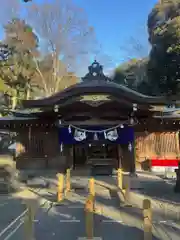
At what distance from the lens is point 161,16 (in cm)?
2828

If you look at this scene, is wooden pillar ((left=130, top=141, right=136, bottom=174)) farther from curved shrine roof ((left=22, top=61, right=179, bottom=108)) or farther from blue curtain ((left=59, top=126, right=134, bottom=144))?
curved shrine roof ((left=22, top=61, right=179, bottom=108))

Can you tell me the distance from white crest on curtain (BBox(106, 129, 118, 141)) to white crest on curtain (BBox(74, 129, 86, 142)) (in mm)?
1258

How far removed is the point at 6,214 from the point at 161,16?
1016 inches

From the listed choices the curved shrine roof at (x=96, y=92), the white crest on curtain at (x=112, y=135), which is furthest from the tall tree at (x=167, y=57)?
the white crest on curtain at (x=112, y=135)

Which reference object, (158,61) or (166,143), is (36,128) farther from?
(158,61)

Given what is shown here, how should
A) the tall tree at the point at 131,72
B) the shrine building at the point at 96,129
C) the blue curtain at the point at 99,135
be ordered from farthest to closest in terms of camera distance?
the tall tree at the point at 131,72
the blue curtain at the point at 99,135
the shrine building at the point at 96,129

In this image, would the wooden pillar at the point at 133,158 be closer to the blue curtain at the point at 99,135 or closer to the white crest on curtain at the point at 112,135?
the blue curtain at the point at 99,135

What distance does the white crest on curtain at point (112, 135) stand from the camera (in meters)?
14.9

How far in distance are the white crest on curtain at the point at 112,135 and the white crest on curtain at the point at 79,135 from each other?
1258mm

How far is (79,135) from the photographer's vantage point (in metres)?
15.0

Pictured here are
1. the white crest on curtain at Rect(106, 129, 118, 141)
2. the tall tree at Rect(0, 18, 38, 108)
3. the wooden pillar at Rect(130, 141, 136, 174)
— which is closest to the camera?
Answer: the white crest on curtain at Rect(106, 129, 118, 141)

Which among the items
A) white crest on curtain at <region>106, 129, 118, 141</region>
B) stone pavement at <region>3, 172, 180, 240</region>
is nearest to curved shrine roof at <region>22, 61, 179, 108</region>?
white crest on curtain at <region>106, 129, 118, 141</region>

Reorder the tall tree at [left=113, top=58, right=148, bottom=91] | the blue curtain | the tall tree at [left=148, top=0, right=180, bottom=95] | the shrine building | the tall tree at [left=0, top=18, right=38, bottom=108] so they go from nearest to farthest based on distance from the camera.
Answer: the shrine building → the blue curtain → the tall tree at [left=148, top=0, right=180, bottom=95] → the tall tree at [left=0, top=18, right=38, bottom=108] → the tall tree at [left=113, top=58, right=148, bottom=91]

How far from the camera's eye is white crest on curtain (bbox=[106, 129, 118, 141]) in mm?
14852
